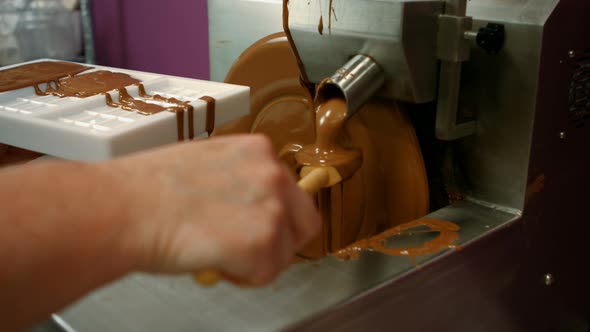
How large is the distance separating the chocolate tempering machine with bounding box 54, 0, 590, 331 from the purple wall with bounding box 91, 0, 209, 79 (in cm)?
127

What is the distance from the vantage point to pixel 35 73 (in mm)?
1238

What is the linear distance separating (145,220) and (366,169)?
2.02ft

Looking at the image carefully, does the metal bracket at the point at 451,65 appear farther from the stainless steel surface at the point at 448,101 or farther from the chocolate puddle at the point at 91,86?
the chocolate puddle at the point at 91,86

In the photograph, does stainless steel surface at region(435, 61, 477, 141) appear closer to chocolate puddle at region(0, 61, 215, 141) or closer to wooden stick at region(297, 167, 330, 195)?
wooden stick at region(297, 167, 330, 195)

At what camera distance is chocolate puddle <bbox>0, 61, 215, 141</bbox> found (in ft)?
3.36

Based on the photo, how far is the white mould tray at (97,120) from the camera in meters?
0.90

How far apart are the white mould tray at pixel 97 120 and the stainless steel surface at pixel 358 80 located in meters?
0.24

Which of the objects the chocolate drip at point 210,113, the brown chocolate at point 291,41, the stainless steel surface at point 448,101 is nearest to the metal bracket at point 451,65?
the stainless steel surface at point 448,101

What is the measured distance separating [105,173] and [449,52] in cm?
57

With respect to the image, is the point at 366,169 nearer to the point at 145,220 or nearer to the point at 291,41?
the point at 291,41

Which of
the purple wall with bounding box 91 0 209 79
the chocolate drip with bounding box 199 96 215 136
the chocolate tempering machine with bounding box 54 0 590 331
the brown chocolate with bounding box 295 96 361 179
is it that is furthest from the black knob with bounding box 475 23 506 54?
the purple wall with bounding box 91 0 209 79

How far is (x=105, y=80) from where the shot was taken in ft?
3.90

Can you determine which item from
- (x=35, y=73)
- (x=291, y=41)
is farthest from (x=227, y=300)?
(x=35, y=73)

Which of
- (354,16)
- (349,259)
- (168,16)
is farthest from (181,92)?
(168,16)
